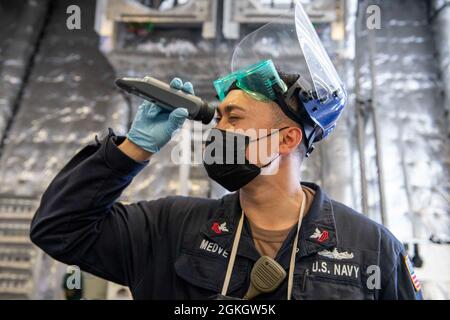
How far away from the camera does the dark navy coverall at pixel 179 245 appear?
3.57 feet

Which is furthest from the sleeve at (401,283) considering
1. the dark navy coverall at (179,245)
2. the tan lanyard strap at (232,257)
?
the tan lanyard strap at (232,257)

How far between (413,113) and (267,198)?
5.74 ft

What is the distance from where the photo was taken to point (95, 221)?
114 centimetres

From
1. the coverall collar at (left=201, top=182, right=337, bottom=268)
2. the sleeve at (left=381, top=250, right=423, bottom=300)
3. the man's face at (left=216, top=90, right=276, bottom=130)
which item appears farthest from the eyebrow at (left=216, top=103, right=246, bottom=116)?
the sleeve at (left=381, top=250, right=423, bottom=300)

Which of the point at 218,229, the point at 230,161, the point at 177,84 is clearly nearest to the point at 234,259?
the point at 218,229

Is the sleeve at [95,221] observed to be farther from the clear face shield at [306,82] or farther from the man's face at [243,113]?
the clear face shield at [306,82]

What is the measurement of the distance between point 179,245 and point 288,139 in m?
0.48

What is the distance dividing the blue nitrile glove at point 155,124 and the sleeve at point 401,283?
2.35 ft

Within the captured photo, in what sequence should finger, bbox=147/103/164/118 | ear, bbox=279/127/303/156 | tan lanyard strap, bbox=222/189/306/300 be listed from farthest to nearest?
ear, bbox=279/127/303/156
finger, bbox=147/103/164/118
tan lanyard strap, bbox=222/189/306/300

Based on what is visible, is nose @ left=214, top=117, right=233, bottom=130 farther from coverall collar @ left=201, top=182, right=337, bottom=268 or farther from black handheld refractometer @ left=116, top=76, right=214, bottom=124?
coverall collar @ left=201, top=182, right=337, bottom=268

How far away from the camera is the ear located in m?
1.30

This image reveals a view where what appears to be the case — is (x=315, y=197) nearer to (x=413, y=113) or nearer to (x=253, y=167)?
(x=253, y=167)
